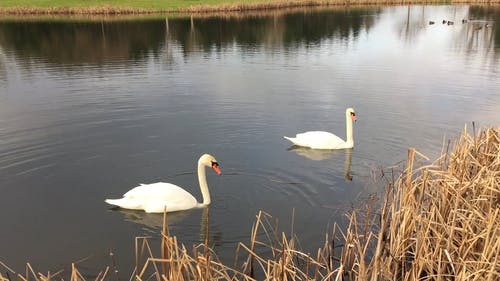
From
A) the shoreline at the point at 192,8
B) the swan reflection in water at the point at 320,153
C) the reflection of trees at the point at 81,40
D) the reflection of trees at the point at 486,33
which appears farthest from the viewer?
the shoreline at the point at 192,8

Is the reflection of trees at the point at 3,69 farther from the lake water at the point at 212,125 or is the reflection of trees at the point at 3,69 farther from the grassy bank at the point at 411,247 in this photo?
the grassy bank at the point at 411,247

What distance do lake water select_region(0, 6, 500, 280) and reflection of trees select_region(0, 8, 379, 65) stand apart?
1.38 feet

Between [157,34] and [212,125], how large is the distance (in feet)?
76.0

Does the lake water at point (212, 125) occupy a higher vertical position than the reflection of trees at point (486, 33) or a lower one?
lower

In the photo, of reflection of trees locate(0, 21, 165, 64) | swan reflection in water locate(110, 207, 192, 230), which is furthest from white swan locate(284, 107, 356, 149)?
reflection of trees locate(0, 21, 165, 64)

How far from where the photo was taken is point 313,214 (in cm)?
803

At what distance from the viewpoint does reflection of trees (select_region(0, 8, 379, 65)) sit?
27.0 meters

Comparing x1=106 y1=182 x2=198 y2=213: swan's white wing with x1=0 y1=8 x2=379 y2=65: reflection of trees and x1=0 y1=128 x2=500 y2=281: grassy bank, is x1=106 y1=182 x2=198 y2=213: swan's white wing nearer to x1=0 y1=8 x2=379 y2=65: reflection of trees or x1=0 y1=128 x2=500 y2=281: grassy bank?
x1=0 y1=128 x2=500 y2=281: grassy bank

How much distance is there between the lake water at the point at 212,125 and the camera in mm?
7805

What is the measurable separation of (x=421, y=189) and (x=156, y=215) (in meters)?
4.38

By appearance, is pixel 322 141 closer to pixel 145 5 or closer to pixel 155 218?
pixel 155 218

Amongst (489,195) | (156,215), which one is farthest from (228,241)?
(489,195)

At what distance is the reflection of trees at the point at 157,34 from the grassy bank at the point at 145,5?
231 inches

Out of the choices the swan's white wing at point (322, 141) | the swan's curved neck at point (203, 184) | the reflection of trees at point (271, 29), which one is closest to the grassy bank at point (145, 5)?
the reflection of trees at point (271, 29)
